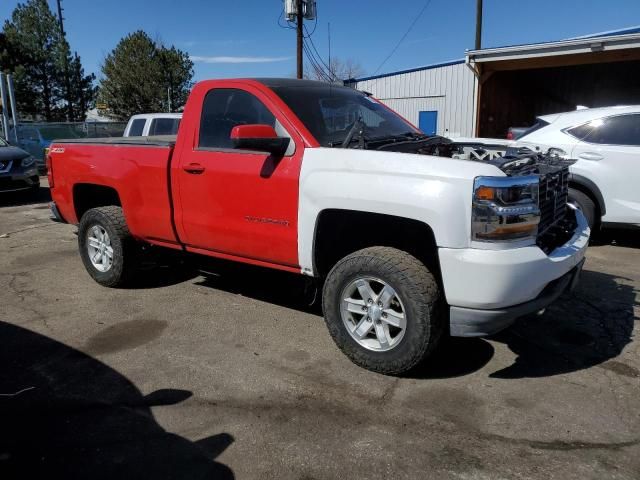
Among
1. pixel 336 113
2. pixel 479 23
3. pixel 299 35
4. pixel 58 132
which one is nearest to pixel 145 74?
pixel 58 132

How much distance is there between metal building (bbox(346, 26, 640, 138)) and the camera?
13336 mm

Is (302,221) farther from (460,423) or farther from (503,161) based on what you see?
(460,423)

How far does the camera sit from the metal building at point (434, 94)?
16.7 metres

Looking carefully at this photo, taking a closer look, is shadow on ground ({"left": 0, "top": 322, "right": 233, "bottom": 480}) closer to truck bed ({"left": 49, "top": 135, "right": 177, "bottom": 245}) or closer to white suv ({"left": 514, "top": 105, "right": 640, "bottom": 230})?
truck bed ({"left": 49, "top": 135, "right": 177, "bottom": 245})

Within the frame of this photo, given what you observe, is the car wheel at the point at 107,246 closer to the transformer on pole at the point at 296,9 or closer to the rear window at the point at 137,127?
the rear window at the point at 137,127

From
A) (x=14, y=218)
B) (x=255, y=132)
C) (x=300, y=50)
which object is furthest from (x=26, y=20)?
(x=255, y=132)

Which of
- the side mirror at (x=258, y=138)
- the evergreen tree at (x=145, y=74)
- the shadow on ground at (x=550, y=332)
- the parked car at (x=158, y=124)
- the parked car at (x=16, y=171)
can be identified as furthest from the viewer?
the evergreen tree at (x=145, y=74)

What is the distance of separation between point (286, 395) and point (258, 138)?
1681 mm

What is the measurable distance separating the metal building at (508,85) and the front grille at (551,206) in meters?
9.84

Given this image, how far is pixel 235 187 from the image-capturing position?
4.14 m

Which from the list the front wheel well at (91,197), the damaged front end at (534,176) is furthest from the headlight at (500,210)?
the front wheel well at (91,197)

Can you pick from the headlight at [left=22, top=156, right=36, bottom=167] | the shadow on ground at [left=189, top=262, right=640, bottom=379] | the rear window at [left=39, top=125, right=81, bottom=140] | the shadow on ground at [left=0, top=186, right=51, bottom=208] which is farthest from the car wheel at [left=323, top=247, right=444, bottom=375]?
the rear window at [left=39, top=125, right=81, bottom=140]

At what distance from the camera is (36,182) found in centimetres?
1224

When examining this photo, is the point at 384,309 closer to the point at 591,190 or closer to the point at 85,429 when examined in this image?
the point at 85,429
